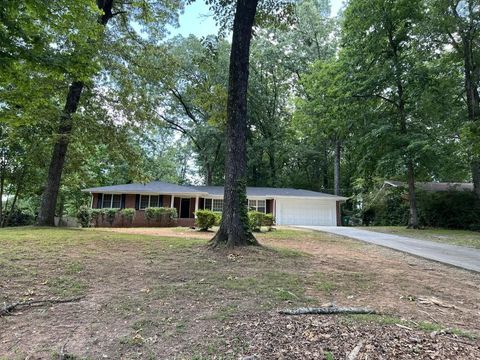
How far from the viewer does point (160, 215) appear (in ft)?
68.3

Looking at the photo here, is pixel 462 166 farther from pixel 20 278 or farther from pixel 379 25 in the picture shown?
pixel 20 278

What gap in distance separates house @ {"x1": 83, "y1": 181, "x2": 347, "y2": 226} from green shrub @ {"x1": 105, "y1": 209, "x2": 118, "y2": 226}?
8.43ft

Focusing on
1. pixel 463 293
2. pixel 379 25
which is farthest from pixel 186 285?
pixel 379 25

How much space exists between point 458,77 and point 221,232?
19854 mm

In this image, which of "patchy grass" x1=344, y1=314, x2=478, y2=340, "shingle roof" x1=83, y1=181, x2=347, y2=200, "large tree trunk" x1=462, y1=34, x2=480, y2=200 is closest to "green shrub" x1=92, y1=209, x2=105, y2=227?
"shingle roof" x1=83, y1=181, x2=347, y2=200

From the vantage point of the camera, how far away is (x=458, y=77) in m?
20.6

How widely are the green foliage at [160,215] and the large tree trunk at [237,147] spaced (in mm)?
13188

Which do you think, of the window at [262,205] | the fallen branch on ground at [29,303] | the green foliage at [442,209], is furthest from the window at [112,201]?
the fallen branch on ground at [29,303]

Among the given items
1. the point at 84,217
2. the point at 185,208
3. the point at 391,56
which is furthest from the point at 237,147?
the point at 185,208

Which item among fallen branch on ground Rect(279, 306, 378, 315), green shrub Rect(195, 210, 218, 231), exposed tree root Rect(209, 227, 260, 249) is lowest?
fallen branch on ground Rect(279, 306, 378, 315)

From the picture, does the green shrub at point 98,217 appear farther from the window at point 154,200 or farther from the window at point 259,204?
the window at point 259,204

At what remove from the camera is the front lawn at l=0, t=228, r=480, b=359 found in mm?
3232

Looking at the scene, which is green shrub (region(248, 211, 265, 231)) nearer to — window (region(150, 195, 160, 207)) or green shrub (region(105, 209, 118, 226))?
green shrub (region(105, 209, 118, 226))

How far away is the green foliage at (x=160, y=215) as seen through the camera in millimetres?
20594
